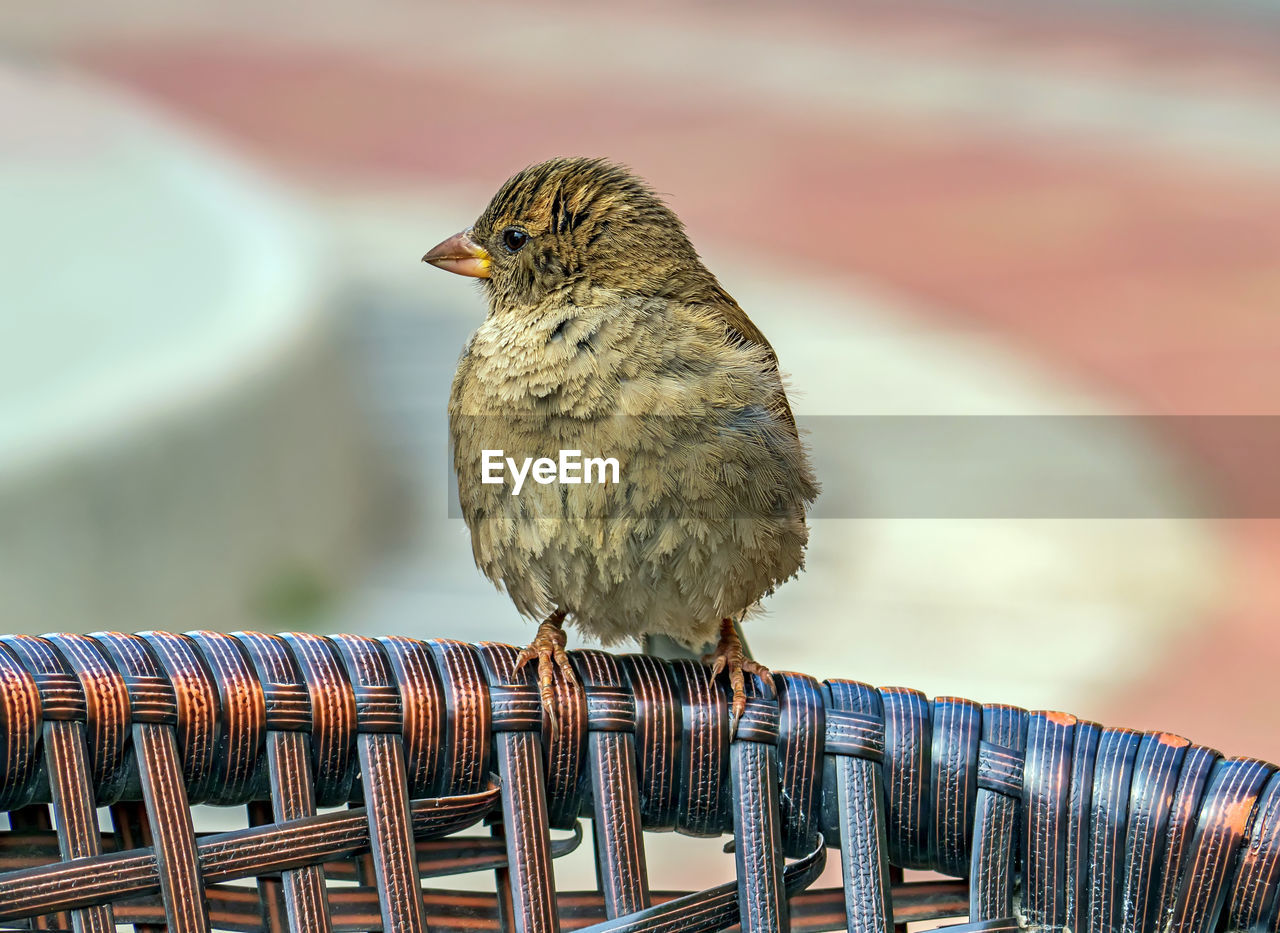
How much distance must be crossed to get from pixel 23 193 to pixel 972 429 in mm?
3015

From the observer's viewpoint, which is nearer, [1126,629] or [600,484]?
[600,484]

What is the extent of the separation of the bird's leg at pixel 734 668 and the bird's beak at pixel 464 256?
744 mm

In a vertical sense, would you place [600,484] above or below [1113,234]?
below

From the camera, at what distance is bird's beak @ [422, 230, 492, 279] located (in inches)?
96.0

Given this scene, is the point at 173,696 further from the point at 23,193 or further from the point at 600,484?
the point at 23,193

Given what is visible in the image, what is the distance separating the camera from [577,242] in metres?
2.34

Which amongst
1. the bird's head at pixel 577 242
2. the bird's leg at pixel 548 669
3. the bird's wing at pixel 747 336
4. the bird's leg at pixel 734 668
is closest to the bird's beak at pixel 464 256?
the bird's head at pixel 577 242

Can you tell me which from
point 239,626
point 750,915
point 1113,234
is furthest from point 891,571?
point 750,915

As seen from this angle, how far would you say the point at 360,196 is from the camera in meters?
4.52

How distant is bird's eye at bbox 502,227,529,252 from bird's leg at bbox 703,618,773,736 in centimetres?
71

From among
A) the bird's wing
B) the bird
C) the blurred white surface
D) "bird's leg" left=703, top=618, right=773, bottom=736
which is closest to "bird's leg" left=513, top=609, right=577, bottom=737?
"bird's leg" left=703, top=618, right=773, bottom=736

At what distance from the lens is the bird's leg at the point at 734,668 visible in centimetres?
147

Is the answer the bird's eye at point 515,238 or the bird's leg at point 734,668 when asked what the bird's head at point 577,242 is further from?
the bird's leg at point 734,668

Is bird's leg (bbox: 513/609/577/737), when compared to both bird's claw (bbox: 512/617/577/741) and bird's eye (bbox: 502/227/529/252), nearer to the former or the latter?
bird's claw (bbox: 512/617/577/741)
